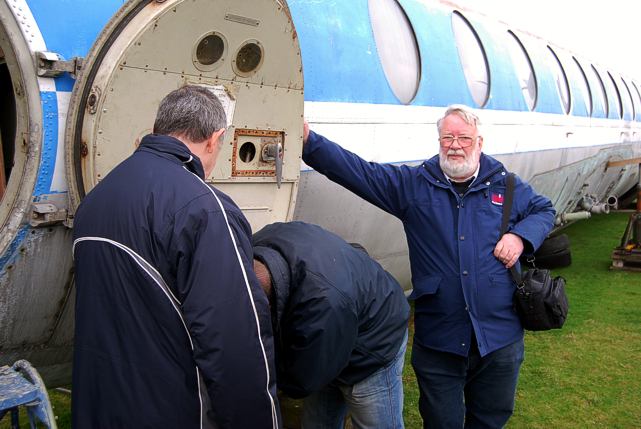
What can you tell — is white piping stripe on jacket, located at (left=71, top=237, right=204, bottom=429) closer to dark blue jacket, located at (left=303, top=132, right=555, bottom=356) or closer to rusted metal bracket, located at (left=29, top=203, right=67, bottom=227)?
rusted metal bracket, located at (left=29, top=203, right=67, bottom=227)

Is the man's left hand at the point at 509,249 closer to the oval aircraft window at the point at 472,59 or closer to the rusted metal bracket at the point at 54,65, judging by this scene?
the rusted metal bracket at the point at 54,65

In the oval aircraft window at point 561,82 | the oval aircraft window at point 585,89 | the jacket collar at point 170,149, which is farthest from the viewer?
the oval aircraft window at point 585,89

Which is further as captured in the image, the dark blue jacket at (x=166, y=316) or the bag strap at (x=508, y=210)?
the bag strap at (x=508, y=210)

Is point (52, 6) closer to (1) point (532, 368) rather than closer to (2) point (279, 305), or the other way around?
(2) point (279, 305)

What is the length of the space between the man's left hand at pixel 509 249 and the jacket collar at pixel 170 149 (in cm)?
172

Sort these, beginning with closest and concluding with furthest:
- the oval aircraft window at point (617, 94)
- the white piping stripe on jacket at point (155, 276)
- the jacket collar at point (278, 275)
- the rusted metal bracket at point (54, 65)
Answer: the white piping stripe on jacket at point (155, 276) → the jacket collar at point (278, 275) → the rusted metal bracket at point (54, 65) → the oval aircraft window at point (617, 94)

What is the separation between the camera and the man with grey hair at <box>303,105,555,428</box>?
2635 mm

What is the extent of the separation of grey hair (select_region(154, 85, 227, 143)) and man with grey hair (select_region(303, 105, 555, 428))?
4.01 feet

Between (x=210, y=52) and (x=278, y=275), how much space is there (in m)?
1.22

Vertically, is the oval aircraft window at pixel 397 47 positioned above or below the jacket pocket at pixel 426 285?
above

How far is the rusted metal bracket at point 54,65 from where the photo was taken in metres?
2.00

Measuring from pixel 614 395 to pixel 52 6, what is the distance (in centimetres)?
484

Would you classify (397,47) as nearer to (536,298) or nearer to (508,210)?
(508,210)

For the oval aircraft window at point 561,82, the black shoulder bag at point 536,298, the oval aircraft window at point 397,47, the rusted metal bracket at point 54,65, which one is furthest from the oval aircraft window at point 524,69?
the rusted metal bracket at point 54,65
